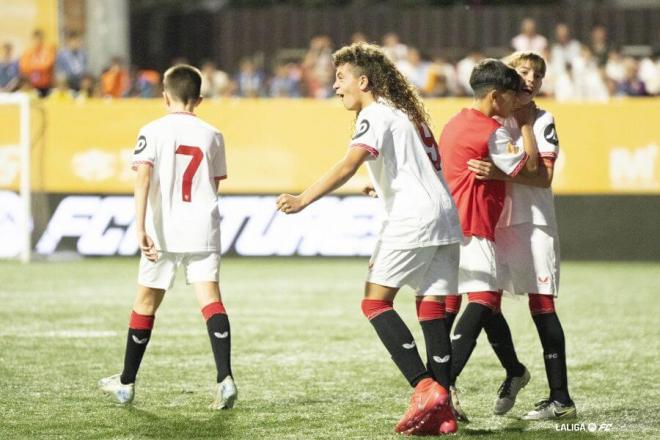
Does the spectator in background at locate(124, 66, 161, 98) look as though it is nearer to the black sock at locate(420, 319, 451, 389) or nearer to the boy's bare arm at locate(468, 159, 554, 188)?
the boy's bare arm at locate(468, 159, 554, 188)

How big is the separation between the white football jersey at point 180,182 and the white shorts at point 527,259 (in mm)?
1530

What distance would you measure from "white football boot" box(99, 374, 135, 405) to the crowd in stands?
11.9 meters

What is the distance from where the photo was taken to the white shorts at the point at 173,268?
7266 millimetres

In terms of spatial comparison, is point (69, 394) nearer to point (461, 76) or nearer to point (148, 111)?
point (148, 111)

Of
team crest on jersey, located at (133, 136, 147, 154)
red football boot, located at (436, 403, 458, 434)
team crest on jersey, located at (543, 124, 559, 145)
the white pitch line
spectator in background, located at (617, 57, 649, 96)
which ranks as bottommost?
the white pitch line

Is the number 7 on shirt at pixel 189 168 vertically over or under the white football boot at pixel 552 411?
over

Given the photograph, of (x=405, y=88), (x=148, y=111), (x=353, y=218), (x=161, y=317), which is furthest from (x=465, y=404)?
(x=148, y=111)

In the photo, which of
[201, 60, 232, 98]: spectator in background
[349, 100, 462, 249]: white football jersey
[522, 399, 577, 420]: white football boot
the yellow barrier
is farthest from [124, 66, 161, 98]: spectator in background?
[349, 100, 462, 249]: white football jersey

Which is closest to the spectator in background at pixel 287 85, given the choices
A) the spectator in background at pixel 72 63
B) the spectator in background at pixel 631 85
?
the spectator in background at pixel 72 63

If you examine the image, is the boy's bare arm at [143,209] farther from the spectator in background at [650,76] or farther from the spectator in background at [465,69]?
the spectator in background at [650,76]

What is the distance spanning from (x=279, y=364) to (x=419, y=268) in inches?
107

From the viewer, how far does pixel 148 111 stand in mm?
17250

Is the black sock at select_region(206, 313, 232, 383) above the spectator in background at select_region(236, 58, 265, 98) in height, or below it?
below

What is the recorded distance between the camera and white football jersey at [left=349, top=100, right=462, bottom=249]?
6.35 metres
